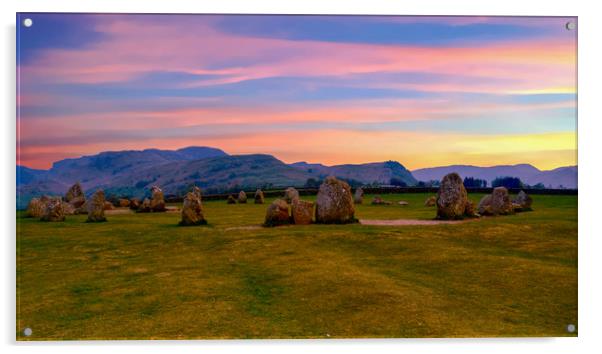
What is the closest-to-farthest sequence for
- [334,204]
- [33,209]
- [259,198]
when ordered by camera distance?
[33,209] → [334,204] → [259,198]

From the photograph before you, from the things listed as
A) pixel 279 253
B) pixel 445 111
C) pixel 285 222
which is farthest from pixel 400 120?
pixel 285 222

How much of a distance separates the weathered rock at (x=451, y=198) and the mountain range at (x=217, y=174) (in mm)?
1420

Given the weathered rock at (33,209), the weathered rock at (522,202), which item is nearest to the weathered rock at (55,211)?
the weathered rock at (33,209)

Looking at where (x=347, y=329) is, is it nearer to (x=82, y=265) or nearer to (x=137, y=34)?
(x=82, y=265)

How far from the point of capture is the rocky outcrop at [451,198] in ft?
88.2

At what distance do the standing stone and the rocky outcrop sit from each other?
41.4 ft

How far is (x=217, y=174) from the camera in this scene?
256ft

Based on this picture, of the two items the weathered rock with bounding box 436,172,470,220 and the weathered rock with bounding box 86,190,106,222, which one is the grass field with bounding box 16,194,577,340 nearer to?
the weathered rock with bounding box 436,172,470,220

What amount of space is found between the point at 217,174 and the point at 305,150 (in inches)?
2260

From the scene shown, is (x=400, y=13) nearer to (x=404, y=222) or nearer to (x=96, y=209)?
(x=404, y=222)

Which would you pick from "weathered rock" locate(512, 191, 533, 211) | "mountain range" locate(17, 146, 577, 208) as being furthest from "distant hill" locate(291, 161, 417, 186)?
"weathered rock" locate(512, 191, 533, 211)

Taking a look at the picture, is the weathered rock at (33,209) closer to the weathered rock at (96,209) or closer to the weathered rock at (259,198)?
the weathered rock at (96,209)

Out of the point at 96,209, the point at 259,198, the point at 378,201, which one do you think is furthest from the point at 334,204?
the point at 259,198

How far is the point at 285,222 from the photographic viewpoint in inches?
1010
